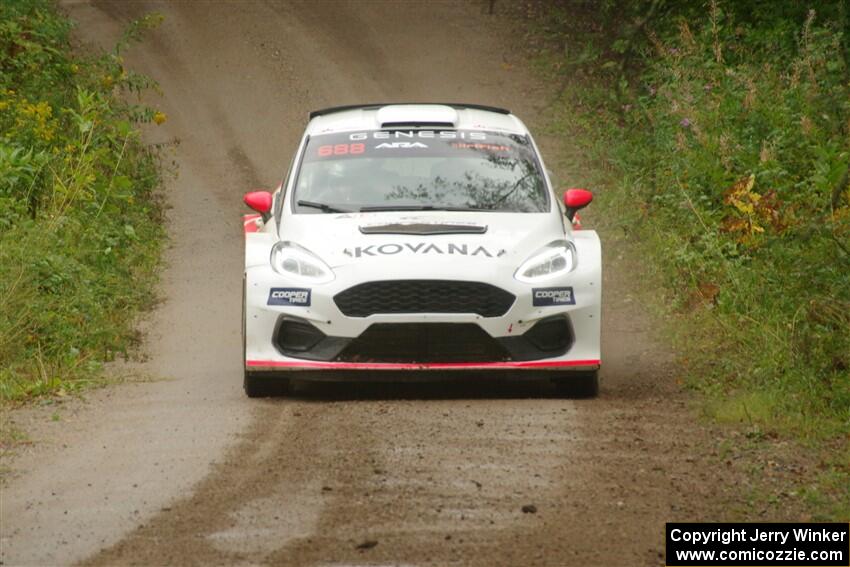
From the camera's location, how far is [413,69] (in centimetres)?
2548

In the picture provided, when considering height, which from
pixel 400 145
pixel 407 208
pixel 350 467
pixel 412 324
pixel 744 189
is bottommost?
pixel 350 467

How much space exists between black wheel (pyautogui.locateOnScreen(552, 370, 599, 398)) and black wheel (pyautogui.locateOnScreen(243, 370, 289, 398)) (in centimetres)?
173

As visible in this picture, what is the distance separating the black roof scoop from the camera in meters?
10.1

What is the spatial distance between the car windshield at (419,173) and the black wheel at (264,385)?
1.22 metres

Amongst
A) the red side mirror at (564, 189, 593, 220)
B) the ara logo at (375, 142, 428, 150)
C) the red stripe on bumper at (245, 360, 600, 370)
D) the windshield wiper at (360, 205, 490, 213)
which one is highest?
the ara logo at (375, 142, 428, 150)

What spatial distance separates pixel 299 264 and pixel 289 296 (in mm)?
237

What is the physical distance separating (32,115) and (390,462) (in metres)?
9.57

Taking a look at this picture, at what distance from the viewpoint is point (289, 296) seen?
32.6 feet

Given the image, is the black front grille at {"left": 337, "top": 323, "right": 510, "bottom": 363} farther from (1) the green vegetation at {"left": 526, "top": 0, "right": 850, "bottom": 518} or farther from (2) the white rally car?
(1) the green vegetation at {"left": 526, "top": 0, "right": 850, "bottom": 518}

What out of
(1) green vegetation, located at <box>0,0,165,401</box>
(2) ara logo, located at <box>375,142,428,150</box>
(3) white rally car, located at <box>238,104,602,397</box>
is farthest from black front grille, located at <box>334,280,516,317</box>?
(1) green vegetation, located at <box>0,0,165,401</box>

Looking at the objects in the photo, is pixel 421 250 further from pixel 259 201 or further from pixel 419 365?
pixel 259 201

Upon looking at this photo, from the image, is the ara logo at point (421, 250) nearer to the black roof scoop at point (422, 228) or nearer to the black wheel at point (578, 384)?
the black roof scoop at point (422, 228)

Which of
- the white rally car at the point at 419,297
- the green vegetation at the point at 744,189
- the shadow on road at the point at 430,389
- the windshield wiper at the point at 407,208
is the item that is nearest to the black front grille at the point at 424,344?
the white rally car at the point at 419,297

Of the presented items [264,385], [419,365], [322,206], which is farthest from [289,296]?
[322,206]
